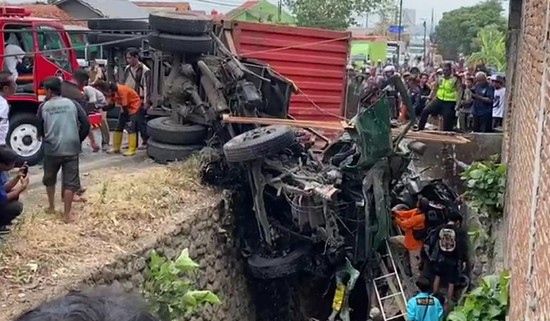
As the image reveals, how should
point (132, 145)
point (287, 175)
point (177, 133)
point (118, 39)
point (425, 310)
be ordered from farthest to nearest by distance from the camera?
point (118, 39) < point (132, 145) < point (177, 133) < point (287, 175) < point (425, 310)

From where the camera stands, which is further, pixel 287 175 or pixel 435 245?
pixel 287 175

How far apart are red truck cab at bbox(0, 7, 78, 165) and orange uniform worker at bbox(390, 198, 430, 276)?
16.5 ft

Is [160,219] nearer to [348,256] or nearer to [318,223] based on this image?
[318,223]

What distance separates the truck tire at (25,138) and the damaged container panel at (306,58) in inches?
128

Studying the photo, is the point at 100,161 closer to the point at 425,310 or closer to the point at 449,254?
the point at 449,254

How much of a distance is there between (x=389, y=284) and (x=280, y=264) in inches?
53.8

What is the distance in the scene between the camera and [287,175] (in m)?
10.2

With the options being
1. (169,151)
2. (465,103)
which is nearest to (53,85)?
(169,151)

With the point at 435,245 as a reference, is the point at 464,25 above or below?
above

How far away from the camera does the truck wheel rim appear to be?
1187 centimetres

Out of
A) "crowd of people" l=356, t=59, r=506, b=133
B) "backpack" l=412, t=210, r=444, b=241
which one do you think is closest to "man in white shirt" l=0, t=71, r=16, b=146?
"backpack" l=412, t=210, r=444, b=241

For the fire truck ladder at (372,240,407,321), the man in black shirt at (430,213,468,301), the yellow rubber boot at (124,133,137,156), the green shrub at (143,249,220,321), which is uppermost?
the yellow rubber boot at (124,133,137,156)

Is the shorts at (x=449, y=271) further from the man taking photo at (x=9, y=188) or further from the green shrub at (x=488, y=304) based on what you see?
the man taking photo at (x=9, y=188)

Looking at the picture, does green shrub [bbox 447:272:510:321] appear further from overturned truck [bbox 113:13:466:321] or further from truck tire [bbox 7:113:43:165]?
truck tire [bbox 7:113:43:165]
